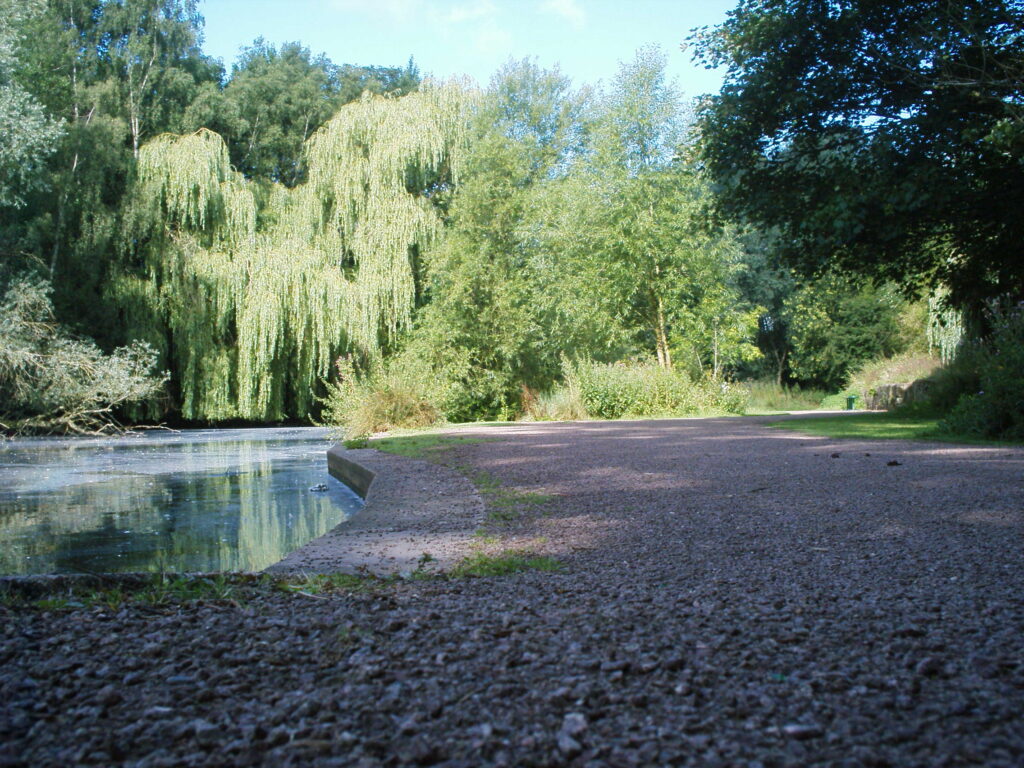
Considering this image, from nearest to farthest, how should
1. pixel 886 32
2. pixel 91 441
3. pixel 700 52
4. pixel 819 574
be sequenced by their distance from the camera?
pixel 819 574 → pixel 886 32 → pixel 700 52 → pixel 91 441

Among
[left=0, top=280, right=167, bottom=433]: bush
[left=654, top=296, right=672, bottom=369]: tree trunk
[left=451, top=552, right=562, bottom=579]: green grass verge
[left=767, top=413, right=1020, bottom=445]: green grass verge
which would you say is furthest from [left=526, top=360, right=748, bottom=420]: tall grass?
[left=451, top=552, right=562, bottom=579]: green grass verge

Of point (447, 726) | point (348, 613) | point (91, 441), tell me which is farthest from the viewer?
point (91, 441)

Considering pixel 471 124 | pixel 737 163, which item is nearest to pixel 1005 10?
pixel 737 163

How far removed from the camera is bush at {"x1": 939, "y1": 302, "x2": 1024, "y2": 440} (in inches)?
333

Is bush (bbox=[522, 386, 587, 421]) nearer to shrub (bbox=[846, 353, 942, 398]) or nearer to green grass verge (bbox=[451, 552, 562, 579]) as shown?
shrub (bbox=[846, 353, 942, 398])

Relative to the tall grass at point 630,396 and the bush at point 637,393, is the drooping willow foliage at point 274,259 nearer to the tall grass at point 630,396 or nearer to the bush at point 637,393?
the tall grass at point 630,396

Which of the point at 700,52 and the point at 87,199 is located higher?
the point at 700,52

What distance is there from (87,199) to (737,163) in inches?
527

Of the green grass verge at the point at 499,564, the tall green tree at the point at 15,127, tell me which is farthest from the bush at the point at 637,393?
the green grass verge at the point at 499,564

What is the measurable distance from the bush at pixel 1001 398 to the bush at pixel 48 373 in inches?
539

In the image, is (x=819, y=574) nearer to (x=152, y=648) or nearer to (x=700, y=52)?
(x=152, y=648)

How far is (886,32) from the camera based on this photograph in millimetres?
11008

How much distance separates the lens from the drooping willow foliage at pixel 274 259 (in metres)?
17.1

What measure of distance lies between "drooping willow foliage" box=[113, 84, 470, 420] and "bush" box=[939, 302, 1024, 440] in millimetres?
12196
